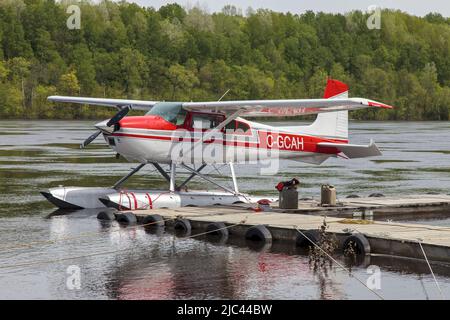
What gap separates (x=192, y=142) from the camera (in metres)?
18.0

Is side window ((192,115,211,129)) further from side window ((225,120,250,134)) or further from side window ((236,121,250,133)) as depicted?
side window ((236,121,250,133))

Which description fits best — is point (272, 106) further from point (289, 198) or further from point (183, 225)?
point (183, 225)

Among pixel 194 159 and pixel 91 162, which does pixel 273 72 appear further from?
pixel 194 159

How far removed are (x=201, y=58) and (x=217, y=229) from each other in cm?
10198

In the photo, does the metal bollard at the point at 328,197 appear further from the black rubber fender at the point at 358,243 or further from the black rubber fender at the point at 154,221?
the black rubber fender at the point at 358,243

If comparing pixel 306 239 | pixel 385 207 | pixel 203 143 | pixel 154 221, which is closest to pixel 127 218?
pixel 154 221

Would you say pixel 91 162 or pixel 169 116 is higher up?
pixel 169 116

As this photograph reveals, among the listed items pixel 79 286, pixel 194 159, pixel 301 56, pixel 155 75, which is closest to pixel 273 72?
pixel 301 56

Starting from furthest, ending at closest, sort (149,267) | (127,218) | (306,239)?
1. (127,218)
2. (306,239)
3. (149,267)

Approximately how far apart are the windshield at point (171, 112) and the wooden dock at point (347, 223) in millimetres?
1781

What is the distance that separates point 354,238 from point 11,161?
21170 mm

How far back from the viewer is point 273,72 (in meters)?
120

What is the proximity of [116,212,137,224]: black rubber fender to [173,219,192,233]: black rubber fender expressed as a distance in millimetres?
985

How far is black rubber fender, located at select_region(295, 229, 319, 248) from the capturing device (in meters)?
13.5
